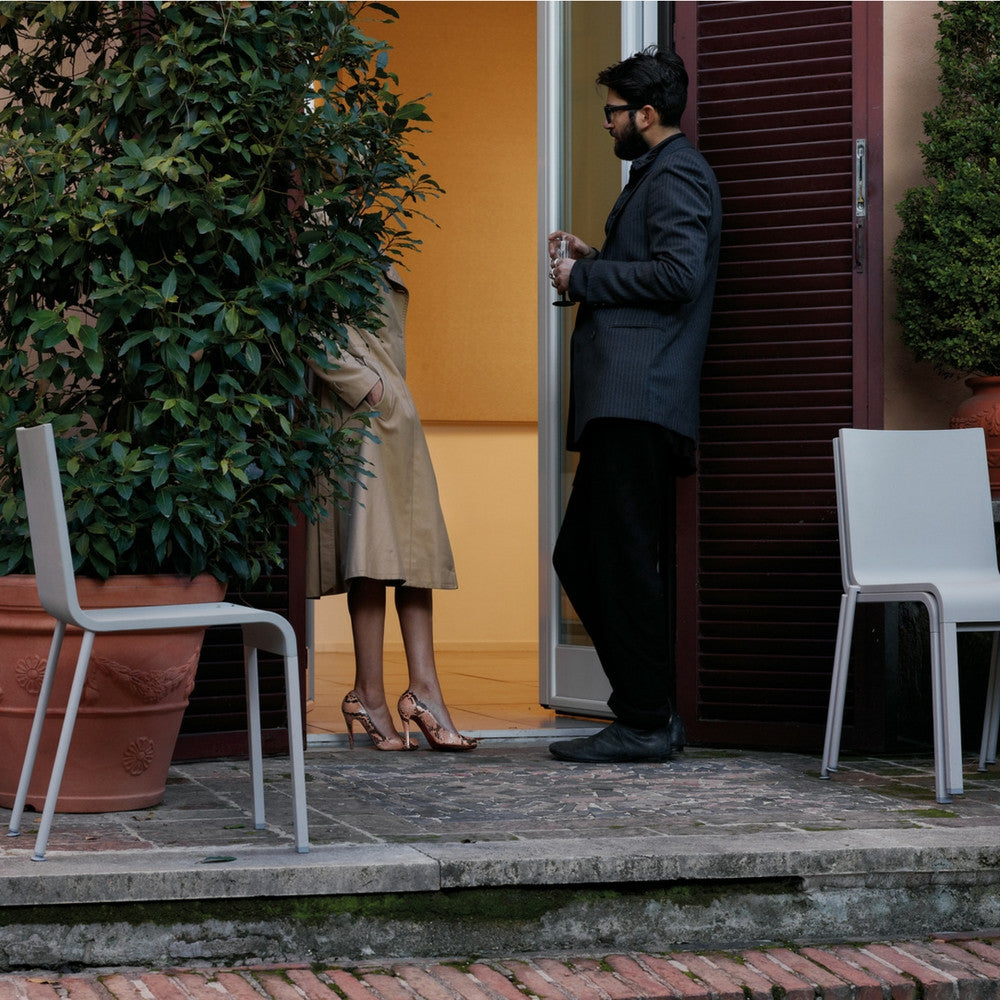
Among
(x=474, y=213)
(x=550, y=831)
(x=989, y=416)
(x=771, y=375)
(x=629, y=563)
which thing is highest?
(x=474, y=213)

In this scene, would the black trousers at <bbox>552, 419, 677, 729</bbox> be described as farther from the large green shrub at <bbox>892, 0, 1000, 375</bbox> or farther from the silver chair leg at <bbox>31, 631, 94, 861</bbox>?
the silver chair leg at <bbox>31, 631, 94, 861</bbox>

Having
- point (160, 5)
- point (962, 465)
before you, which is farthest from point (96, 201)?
point (962, 465)

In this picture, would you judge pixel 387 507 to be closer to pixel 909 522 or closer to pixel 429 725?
pixel 429 725

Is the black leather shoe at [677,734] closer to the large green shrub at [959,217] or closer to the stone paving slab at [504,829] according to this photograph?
the stone paving slab at [504,829]

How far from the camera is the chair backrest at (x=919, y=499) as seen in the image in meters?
4.01

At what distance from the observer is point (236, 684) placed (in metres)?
4.21

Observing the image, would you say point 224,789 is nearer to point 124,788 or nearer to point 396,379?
point 124,788

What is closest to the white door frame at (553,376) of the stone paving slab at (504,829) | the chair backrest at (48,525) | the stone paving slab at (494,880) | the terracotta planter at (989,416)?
the stone paving slab at (504,829)

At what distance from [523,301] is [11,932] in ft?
19.6

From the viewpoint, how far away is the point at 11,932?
8.44ft

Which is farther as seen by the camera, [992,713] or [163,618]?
[992,713]

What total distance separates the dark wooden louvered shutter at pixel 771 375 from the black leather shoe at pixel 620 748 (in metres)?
0.35

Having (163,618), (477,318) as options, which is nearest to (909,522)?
(163,618)

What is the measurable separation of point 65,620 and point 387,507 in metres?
1.61
